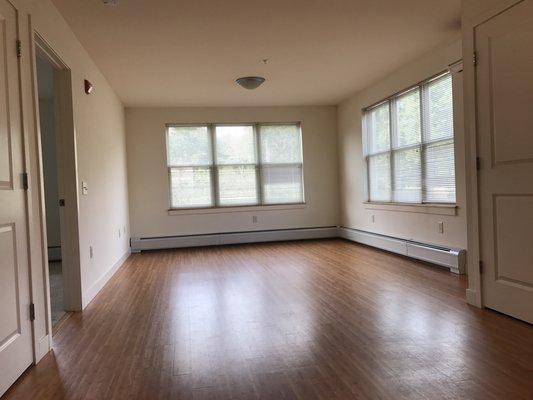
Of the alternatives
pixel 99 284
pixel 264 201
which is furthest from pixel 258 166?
pixel 99 284

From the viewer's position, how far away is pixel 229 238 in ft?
23.9

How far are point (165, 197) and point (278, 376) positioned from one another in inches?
215

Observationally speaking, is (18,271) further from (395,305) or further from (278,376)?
(395,305)

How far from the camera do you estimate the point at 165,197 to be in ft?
23.4

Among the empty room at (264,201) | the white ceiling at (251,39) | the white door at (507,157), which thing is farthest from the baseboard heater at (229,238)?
the white door at (507,157)

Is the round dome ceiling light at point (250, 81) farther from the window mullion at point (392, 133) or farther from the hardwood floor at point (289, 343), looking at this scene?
the hardwood floor at point (289, 343)

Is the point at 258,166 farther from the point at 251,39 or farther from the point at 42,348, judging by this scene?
the point at 42,348

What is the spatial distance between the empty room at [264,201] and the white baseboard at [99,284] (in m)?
0.03

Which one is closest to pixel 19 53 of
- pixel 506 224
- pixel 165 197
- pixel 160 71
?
pixel 160 71

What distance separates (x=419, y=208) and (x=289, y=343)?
317 centimetres

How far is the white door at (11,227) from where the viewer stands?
2027 millimetres

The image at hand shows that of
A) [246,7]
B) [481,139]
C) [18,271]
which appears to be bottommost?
[18,271]

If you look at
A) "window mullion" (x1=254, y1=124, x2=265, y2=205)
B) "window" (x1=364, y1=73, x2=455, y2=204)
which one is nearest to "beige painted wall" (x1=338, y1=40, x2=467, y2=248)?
"window" (x1=364, y1=73, x2=455, y2=204)

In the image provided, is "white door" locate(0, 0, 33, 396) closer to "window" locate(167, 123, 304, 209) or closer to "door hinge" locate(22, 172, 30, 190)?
"door hinge" locate(22, 172, 30, 190)
